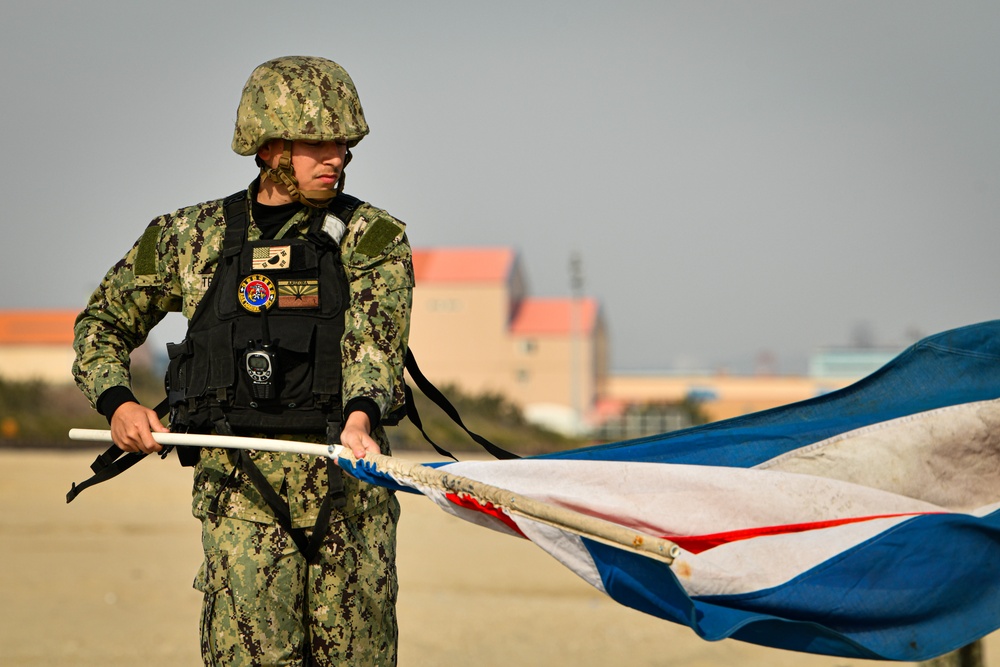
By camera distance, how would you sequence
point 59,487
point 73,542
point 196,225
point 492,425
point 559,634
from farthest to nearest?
1. point 492,425
2. point 59,487
3. point 73,542
4. point 559,634
5. point 196,225

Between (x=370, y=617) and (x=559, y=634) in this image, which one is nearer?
(x=370, y=617)

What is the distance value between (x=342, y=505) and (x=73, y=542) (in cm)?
1070

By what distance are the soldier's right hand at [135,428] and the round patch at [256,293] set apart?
0.43 meters

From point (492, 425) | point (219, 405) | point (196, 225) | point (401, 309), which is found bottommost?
point (492, 425)

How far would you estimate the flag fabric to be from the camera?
12.0 feet

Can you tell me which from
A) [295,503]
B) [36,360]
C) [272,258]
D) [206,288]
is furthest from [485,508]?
[36,360]

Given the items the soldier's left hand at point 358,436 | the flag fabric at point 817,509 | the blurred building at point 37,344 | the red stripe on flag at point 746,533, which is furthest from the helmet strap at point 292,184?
the blurred building at point 37,344

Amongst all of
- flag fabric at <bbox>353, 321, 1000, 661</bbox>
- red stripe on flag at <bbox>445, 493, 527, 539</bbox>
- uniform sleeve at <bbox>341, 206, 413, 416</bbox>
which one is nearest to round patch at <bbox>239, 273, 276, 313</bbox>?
uniform sleeve at <bbox>341, 206, 413, 416</bbox>

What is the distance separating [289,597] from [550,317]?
6812cm

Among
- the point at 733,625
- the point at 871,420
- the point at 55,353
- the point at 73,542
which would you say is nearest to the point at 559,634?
the point at 871,420

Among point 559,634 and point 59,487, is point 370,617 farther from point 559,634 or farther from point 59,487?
point 59,487

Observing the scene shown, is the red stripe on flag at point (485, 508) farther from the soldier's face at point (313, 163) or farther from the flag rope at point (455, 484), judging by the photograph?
the soldier's face at point (313, 163)

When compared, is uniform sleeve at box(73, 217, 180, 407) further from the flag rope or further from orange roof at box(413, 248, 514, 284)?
orange roof at box(413, 248, 514, 284)

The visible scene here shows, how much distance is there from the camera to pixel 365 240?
3.98m
